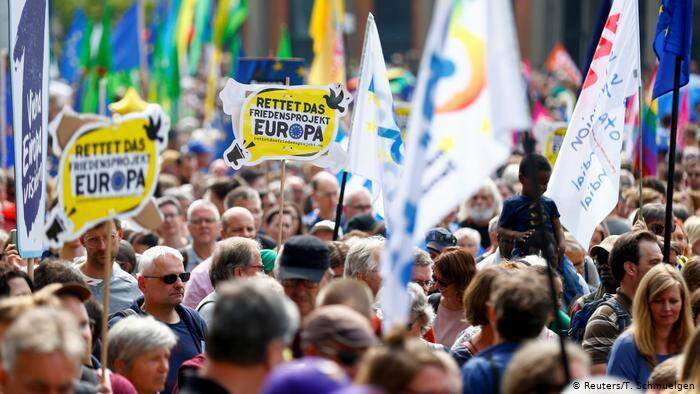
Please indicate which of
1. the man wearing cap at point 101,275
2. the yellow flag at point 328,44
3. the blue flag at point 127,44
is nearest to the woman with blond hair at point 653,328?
the man wearing cap at point 101,275

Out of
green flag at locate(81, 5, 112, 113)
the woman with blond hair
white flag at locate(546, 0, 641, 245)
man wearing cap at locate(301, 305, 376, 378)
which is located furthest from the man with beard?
green flag at locate(81, 5, 112, 113)

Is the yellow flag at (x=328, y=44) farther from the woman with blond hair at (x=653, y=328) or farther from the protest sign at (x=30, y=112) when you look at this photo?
the woman with blond hair at (x=653, y=328)

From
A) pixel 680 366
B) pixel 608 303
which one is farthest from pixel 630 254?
pixel 680 366

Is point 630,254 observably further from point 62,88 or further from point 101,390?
point 62,88

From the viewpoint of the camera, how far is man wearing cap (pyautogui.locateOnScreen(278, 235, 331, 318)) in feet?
20.9

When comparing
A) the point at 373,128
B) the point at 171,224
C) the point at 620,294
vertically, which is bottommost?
the point at 171,224

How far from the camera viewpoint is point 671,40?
904 cm

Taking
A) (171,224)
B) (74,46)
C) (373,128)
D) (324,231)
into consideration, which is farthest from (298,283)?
(74,46)

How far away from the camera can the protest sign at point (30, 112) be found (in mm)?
6922

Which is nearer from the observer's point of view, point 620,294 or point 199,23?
point 620,294

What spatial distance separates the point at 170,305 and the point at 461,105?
2908 millimetres

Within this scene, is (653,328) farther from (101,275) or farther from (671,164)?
(101,275)

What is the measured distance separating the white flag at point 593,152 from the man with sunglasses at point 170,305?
241 cm

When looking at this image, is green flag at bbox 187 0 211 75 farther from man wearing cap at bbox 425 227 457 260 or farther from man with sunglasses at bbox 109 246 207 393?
man with sunglasses at bbox 109 246 207 393
